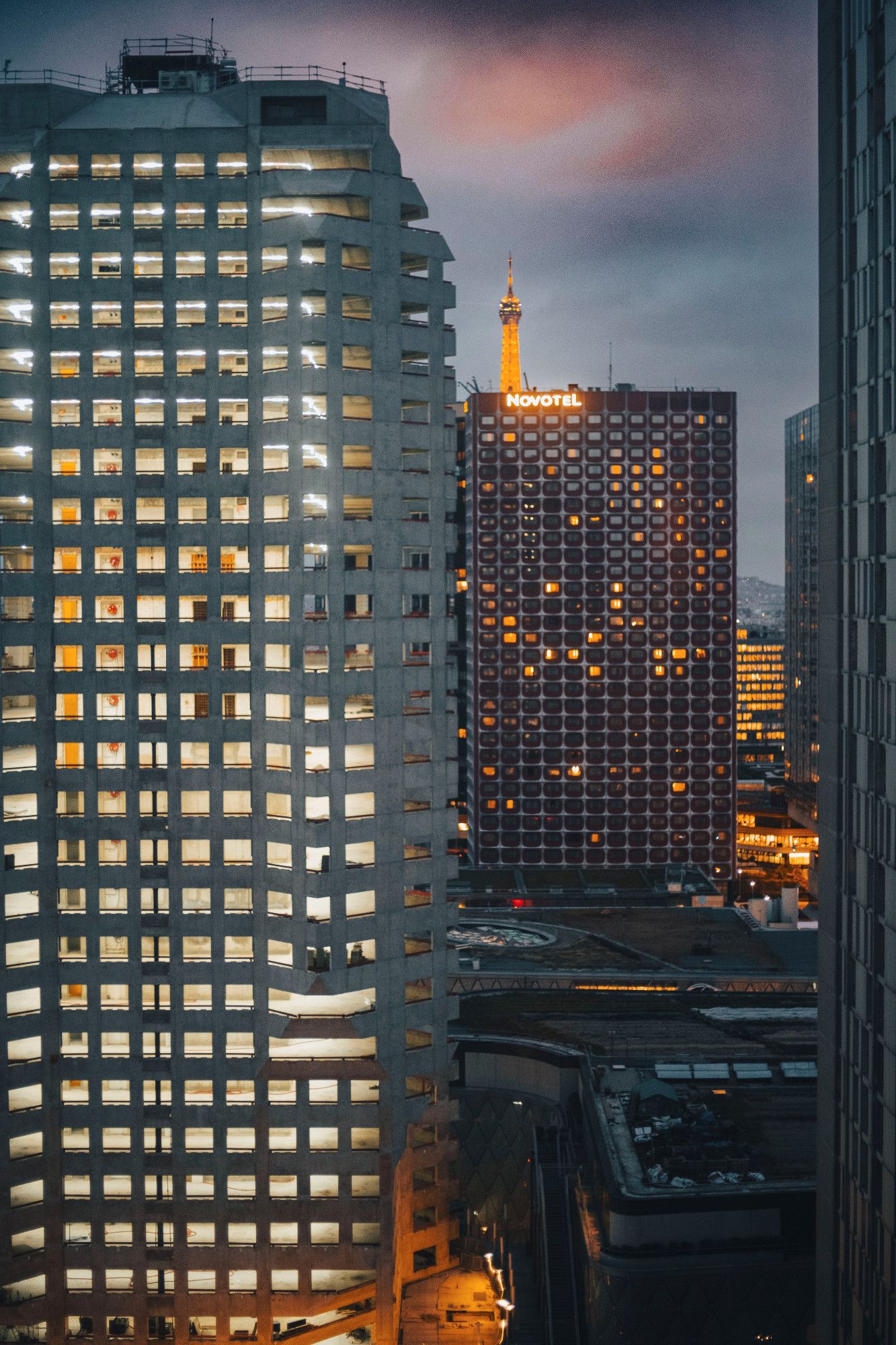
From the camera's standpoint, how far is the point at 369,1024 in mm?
69062

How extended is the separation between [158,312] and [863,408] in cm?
3802

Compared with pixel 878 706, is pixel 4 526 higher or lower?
higher

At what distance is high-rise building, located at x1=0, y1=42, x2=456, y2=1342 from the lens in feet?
222

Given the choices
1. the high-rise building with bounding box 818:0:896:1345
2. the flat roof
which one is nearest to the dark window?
the high-rise building with bounding box 818:0:896:1345

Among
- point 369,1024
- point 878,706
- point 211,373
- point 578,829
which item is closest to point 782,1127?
point 369,1024

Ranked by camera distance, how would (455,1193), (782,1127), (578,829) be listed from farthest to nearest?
(578,829) → (782,1127) → (455,1193)

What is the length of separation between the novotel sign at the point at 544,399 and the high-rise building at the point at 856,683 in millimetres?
137742

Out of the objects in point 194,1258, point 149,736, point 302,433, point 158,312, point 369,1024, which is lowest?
point 194,1258

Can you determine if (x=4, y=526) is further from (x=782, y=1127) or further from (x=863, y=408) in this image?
(x=782, y=1127)

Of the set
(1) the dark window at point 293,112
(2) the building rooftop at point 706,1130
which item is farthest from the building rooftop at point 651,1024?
(1) the dark window at point 293,112

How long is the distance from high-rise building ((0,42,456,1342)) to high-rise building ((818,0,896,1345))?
76.4 feet

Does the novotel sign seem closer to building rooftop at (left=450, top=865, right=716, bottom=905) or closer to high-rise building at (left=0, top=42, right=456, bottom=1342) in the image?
building rooftop at (left=450, top=865, right=716, bottom=905)

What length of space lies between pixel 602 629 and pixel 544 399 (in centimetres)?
3580

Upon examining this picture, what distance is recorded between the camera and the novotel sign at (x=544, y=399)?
630ft
